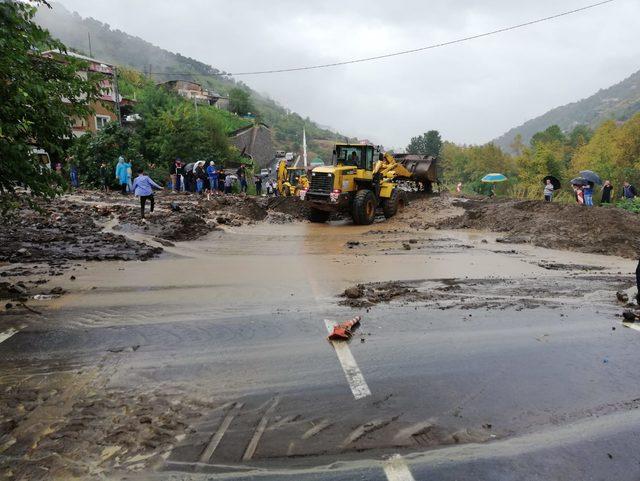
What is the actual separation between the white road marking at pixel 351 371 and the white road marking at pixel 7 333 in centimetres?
369

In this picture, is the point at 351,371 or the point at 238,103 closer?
the point at 351,371

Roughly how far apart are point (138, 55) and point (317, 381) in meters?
187

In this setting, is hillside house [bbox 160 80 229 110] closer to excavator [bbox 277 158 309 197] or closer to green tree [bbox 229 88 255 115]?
green tree [bbox 229 88 255 115]

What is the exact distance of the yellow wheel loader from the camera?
59.2ft

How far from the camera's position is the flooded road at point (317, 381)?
3367mm

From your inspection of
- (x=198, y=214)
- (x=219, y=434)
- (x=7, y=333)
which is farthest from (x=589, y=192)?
(x=7, y=333)

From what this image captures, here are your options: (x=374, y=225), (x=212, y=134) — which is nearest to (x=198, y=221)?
(x=374, y=225)

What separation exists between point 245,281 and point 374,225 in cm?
1076

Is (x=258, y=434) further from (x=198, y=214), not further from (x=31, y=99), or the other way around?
(x=198, y=214)

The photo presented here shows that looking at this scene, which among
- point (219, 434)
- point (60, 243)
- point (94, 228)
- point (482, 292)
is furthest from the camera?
point (94, 228)

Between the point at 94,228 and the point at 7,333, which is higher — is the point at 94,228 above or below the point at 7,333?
above

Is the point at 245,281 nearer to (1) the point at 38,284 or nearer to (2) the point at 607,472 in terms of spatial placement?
(1) the point at 38,284

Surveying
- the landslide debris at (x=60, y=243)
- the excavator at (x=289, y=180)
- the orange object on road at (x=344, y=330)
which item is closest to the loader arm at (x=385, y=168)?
the excavator at (x=289, y=180)

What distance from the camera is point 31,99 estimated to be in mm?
5961
